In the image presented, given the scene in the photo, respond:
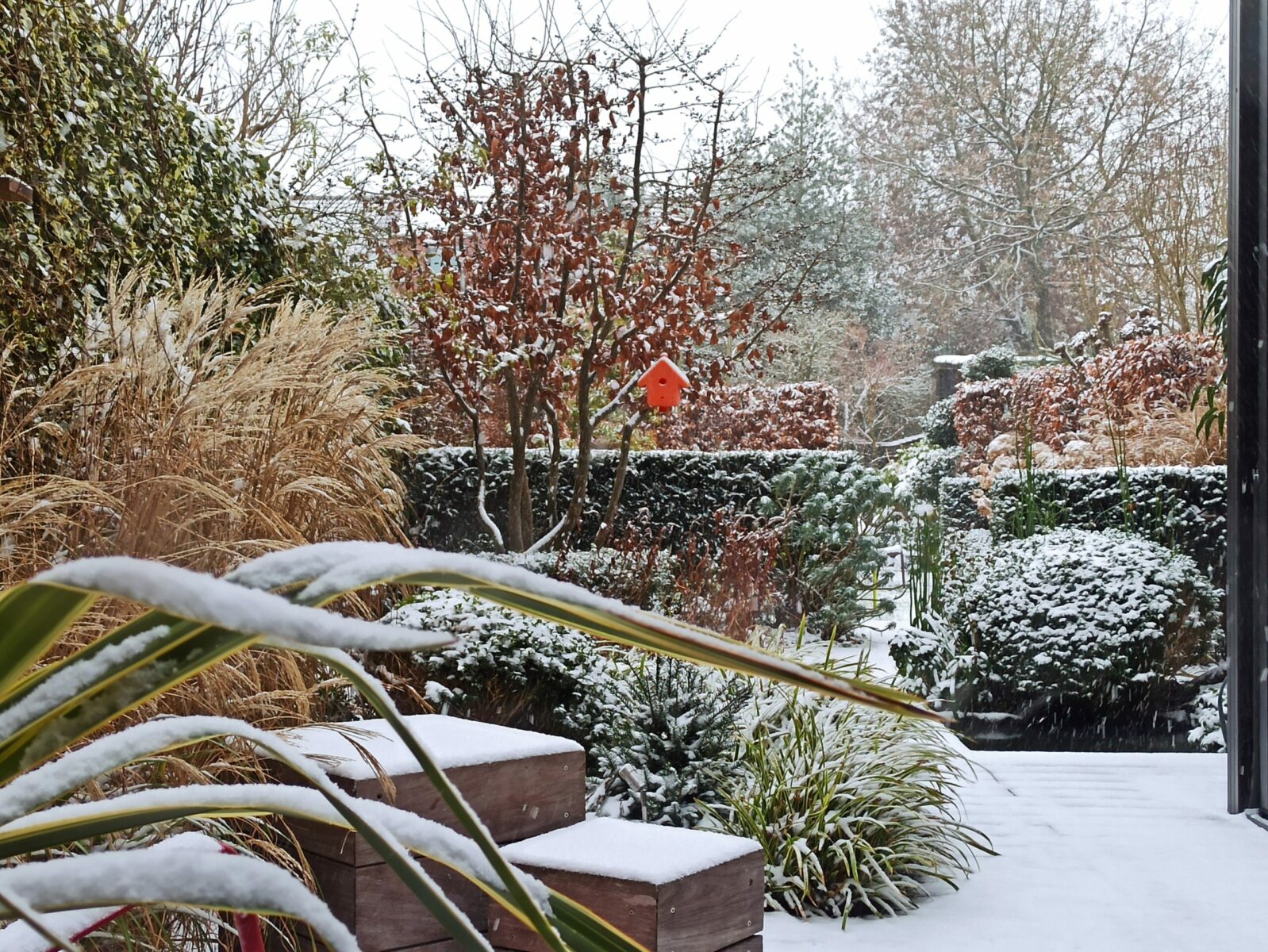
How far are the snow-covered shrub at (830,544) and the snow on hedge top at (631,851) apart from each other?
4866mm

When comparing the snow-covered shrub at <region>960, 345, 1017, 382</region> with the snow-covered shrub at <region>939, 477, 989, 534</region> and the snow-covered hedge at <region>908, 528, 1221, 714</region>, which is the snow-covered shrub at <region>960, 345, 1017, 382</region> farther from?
the snow-covered hedge at <region>908, 528, 1221, 714</region>

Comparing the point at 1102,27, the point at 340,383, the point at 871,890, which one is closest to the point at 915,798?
the point at 871,890

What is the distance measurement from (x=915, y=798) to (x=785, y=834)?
436mm

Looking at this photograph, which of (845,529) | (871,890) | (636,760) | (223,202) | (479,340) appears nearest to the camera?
(871,890)

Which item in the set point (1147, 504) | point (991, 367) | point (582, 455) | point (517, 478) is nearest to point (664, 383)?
point (582, 455)

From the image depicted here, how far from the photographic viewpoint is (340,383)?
3521mm

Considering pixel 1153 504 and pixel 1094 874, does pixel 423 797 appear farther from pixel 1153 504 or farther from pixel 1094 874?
pixel 1153 504

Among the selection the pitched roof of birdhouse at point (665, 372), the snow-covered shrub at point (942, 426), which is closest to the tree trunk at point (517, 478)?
the pitched roof of birdhouse at point (665, 372)

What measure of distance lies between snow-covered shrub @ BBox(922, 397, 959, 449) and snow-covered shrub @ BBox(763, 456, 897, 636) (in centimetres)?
515

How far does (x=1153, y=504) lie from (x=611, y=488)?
11.2 ft

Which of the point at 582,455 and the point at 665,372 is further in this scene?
the point at 582,455

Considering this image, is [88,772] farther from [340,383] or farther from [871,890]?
[340,383]

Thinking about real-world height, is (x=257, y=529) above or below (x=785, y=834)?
above

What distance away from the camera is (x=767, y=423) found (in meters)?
10.6
